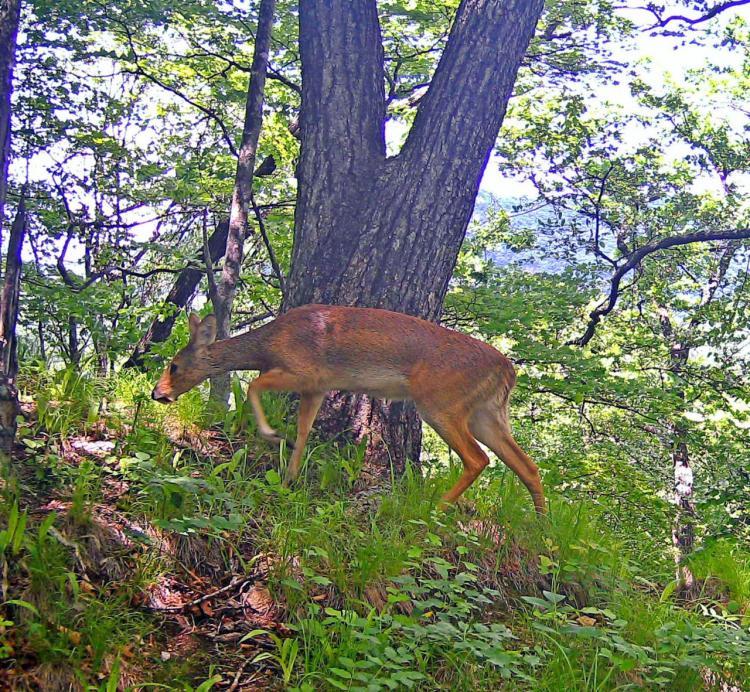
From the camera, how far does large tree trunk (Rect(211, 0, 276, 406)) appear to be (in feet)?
22.6

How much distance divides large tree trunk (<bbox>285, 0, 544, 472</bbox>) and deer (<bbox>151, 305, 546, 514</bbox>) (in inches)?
17.6

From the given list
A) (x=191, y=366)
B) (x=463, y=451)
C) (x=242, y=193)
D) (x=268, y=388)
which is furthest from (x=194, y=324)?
(x=463, y=451)

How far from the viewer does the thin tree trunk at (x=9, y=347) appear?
395 cm

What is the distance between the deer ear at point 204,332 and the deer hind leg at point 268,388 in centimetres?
70

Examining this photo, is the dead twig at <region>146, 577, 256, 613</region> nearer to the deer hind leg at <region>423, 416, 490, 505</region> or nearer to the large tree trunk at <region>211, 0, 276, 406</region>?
the deer hind leg at <region>423, 416, 490, 505</region>

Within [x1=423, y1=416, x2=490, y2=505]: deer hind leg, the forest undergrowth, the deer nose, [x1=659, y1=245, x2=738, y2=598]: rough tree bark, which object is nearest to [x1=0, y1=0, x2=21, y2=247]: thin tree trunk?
the forest undergrowth

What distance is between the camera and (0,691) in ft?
9.07

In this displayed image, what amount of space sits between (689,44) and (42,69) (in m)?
9.23

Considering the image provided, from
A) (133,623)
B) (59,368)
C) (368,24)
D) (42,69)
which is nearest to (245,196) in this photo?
(368,24)

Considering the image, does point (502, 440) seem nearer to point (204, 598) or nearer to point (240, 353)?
point (240, 353)

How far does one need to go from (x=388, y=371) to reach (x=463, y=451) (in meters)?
0.71

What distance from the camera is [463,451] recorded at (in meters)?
5.24

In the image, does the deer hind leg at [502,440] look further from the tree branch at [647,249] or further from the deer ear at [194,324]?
the tree branch at [647,249]

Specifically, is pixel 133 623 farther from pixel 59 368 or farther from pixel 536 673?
pixel 59 368
